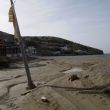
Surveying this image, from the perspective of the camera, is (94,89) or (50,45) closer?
(94,89)

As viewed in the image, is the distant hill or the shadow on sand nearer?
the shadow on sand

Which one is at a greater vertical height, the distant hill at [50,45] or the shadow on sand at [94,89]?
the distant hill at [50,45]

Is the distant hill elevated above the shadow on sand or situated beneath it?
elevated above

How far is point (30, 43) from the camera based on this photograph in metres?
114

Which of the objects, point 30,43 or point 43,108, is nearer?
point 43,108

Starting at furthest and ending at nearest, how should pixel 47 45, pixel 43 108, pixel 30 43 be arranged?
pixel 47 45 < pixel 30 43 < pixel 43 108

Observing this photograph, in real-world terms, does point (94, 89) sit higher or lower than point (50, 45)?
lower

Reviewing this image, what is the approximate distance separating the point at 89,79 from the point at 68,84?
1248 millimetres

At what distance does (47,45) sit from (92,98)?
10992cm

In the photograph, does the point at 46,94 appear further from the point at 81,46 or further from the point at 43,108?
the point at 81,46

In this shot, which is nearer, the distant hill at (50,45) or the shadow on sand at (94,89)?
the shadow on sand at (94,89)

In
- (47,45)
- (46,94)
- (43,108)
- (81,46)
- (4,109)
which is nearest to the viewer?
(43,108)

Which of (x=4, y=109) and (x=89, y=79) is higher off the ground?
(x=89, y=79)

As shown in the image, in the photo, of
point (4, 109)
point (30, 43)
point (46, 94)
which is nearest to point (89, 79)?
point (46, 94)
